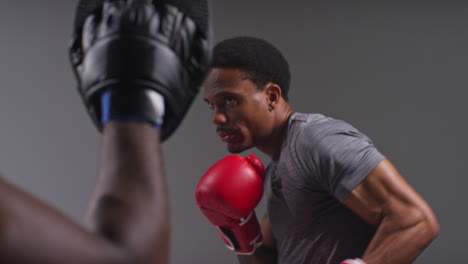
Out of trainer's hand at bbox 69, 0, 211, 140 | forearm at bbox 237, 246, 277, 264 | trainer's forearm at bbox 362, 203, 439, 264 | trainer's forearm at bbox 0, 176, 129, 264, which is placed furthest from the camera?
forearm at bbox 237, 246, 277, 264

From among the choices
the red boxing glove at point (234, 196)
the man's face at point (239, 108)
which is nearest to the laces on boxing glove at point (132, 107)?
the red boxing glove at point (234, 196)

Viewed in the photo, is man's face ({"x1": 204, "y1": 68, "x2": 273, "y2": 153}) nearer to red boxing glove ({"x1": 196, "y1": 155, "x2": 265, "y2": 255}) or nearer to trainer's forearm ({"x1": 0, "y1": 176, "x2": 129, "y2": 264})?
red boxing glove ({"x1": 196, "y1": 155, "x2": 265, "y2": 255})

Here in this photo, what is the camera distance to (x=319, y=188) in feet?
3.76

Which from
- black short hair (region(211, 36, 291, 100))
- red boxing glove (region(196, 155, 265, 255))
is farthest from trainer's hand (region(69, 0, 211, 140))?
black short hair (region(211, 36, 291, 100))

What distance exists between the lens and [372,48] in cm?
340

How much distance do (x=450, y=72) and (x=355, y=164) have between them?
2.80m

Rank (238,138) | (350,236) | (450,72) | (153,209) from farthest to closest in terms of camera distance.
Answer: (450,72)
(238,138)
(350,236)
(153,209)

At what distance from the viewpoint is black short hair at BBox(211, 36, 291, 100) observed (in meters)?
1.43

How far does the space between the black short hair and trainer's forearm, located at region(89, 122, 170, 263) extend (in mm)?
1141

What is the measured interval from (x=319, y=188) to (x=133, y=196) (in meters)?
0.93

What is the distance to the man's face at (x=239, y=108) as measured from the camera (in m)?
1.41

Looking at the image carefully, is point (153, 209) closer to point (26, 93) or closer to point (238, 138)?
point (238, 138)

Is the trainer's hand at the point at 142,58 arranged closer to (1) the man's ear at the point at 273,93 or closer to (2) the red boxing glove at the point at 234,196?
(2) the red boxing glove at the point at 234,196

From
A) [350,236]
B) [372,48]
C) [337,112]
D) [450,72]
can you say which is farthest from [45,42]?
[450,72]
